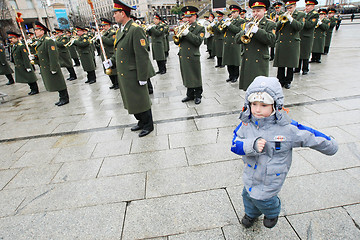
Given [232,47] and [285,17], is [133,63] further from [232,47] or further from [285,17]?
[232,47]

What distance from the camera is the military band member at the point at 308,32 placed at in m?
6.61

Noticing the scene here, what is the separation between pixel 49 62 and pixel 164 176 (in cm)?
534

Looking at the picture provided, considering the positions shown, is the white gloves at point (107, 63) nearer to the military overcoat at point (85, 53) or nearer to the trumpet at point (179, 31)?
the trumpet at point (179, 31)

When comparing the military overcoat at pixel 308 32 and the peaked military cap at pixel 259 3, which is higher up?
the peaked military cap at pixel 259 3

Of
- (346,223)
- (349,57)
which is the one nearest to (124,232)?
(346,223)

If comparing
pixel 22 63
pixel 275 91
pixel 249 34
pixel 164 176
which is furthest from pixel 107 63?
pixel 22 63

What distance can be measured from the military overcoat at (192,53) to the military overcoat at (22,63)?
6.17 metres

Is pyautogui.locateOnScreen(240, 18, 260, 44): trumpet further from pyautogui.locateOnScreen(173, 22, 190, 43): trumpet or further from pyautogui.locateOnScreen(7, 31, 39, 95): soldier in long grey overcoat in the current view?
pyautogui.locateOnScreen(7, 31, 39, 95): soldier in long grey overcoat

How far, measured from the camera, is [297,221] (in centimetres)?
219

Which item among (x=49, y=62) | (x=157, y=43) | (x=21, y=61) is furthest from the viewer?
(x=157, y=43)

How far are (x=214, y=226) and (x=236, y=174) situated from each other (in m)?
0.90

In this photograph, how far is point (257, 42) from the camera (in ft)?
15.2

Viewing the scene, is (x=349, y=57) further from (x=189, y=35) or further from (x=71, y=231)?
(x=71, y=231)

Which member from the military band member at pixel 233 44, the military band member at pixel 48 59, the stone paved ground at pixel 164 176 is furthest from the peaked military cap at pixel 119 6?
the military band member at pixel 233 44
